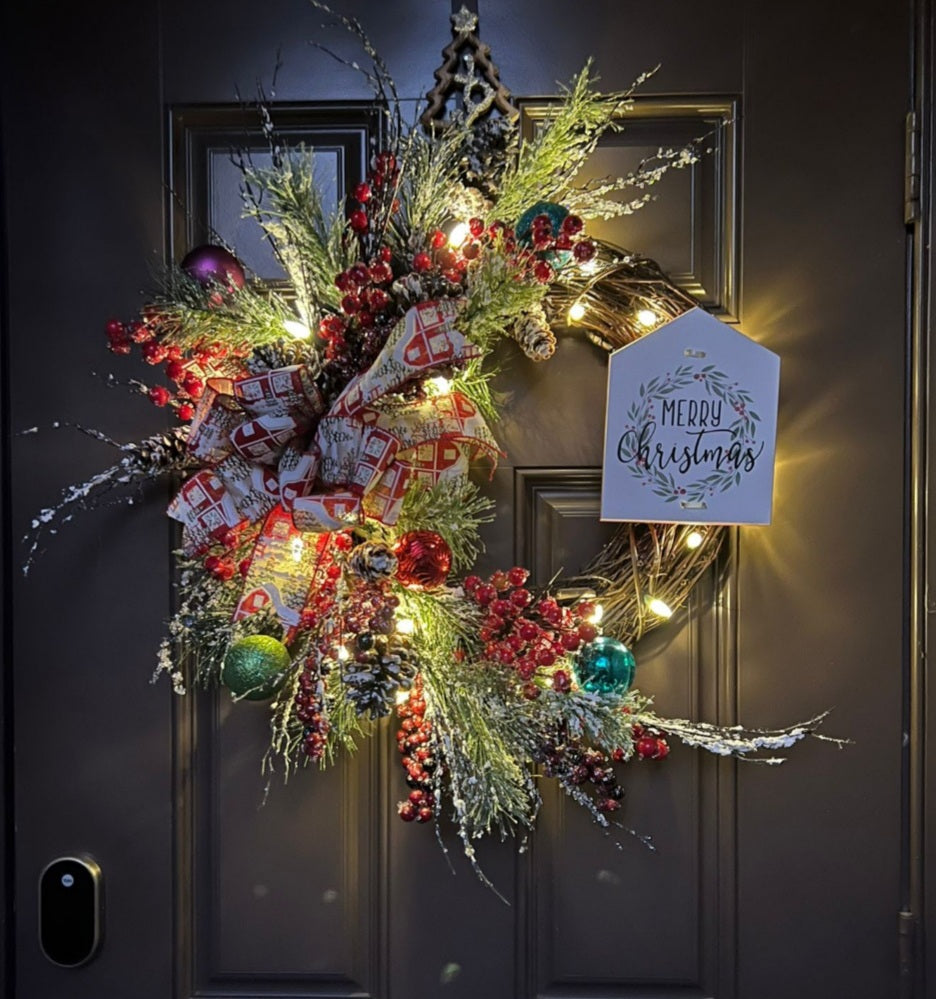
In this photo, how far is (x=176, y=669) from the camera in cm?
98

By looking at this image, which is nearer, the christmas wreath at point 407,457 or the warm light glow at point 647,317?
the christmas wreath at point 407,457

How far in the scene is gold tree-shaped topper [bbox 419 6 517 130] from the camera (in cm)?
93

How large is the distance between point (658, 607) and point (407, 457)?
13.0 inches

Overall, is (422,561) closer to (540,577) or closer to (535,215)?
(540,577)

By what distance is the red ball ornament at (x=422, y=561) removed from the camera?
82 cm

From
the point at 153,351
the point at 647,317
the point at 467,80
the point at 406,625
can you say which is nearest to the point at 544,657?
the point at 406,625

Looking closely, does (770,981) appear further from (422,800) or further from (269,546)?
(269,546)

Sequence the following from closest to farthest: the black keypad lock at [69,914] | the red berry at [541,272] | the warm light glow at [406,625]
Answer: the red berry at [541,272] → the warm light glow at [406,625] → the black keypad lock at [69,914]

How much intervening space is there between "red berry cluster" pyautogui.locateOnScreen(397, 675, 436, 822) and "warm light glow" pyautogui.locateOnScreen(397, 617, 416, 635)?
80mm

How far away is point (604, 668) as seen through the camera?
861 mm

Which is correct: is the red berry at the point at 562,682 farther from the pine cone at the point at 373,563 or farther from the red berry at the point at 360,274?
the red berry at the point at 360,274

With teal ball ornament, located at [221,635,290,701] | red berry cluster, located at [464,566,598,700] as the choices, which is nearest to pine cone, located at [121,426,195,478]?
teal ball ornament, located at [221,635,290,701]

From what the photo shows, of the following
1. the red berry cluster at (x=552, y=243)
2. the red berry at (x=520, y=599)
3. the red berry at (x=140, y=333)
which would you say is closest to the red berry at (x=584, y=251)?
the red berry cluster at (x=552, y=243)

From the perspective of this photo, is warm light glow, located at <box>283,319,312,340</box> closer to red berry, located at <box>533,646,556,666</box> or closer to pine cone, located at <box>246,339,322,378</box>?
pine cone, located at <box>246,339,322,378</box>
